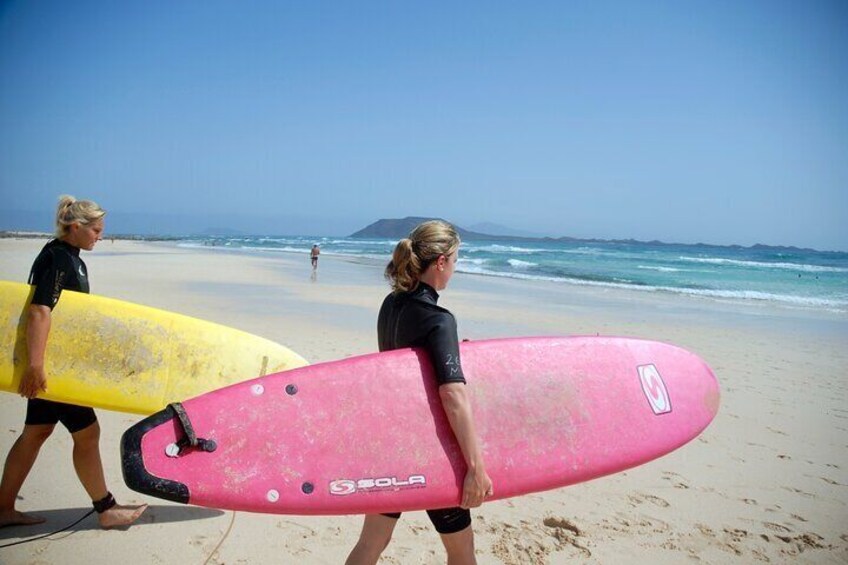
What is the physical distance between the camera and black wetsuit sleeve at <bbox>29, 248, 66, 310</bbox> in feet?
8.02

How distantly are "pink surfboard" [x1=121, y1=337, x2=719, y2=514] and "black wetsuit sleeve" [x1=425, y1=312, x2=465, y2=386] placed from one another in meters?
0.20

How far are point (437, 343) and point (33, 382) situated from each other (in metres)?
2.00

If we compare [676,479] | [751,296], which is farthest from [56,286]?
[751,296]

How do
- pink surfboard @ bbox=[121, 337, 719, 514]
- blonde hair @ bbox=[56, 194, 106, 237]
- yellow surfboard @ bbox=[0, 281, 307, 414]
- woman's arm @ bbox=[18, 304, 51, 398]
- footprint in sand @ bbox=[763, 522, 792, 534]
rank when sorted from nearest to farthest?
pink surfboard @ bbox=[121, 337, 719, 514], woman's arm @ bbox=[18, 304, 51, 398], blonde hair @ bbox=[56, 194, 106, 237], yellow surfboard @ bbox=[0, 281, 307, 414], footprint in sand @ bbox=[763, 522, 792, 534]

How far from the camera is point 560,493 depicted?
3.50m

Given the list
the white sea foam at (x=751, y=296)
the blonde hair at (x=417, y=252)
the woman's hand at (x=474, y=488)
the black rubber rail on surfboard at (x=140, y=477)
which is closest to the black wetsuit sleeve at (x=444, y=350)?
the blonde hair at (x=417, y=252)

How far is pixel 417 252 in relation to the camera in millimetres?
1888

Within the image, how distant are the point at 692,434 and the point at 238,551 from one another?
239 cm

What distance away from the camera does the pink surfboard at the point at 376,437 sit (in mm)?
1870

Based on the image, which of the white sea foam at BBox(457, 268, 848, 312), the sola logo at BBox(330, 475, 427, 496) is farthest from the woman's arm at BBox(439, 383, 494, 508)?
the white sea foam at BBox(457, 268, 848, 312)

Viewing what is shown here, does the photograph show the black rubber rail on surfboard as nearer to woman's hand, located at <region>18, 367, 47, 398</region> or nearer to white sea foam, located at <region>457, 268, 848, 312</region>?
woman's hand, located at <region>18, 367, 47, 398</region>

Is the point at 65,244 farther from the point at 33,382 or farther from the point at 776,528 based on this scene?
the point at 776,528

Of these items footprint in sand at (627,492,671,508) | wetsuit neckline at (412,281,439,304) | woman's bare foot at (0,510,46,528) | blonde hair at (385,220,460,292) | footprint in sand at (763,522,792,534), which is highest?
blonde hair at (385,220,460,292)

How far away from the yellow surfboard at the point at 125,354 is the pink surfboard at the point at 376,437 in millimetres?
1260
